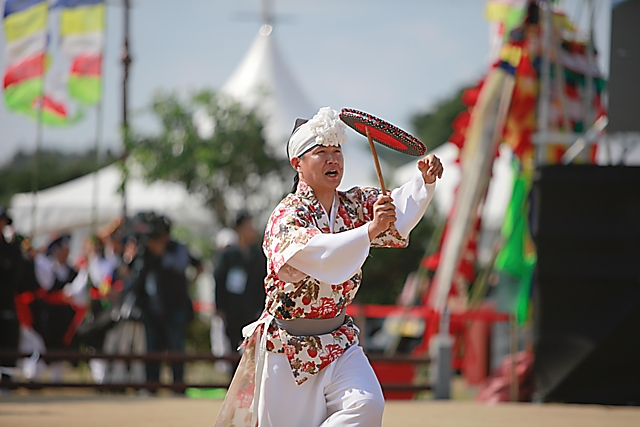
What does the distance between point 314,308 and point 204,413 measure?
3.15 m

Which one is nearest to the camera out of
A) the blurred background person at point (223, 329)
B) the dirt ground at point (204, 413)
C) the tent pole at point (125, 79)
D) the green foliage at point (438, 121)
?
the dirt ground at point (204, 413)

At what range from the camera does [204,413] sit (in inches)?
254

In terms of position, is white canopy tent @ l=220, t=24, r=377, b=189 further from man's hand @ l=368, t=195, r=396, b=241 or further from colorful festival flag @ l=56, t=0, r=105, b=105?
man's hand @ l=368, t=195, r=396, b=241

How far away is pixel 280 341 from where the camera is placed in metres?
3.62

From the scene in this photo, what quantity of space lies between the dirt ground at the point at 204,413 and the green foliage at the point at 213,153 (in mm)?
7709

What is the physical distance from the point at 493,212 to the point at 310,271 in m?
11.4

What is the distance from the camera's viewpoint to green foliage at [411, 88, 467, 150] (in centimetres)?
4322

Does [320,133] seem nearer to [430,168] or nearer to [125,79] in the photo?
[430,168]

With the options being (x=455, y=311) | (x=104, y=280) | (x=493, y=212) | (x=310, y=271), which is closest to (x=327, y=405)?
(x=310, y=271)

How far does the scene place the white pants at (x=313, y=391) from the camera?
351 cm

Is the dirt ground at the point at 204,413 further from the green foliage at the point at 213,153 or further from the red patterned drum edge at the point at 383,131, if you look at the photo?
the green foliage at the point at 213,153

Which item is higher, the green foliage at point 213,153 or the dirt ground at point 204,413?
the green foliage at point 213,153

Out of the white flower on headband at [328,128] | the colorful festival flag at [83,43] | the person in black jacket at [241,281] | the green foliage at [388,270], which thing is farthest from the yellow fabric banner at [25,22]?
the white flower on headband at [328,128]

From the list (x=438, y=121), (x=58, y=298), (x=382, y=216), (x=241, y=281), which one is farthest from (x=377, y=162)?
(x=438, y=121)
